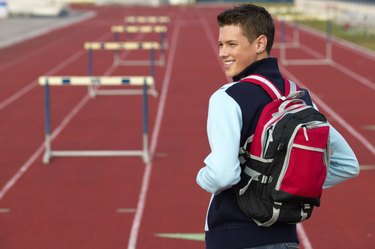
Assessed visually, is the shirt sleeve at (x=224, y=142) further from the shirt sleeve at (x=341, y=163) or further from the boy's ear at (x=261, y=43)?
the shirt sleeve at (x=341, y=163)

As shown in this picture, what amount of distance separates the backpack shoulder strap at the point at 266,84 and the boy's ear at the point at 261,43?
9 cm

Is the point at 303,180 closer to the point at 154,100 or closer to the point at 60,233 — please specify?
the point at 60,233

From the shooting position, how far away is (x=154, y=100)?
15695 mm

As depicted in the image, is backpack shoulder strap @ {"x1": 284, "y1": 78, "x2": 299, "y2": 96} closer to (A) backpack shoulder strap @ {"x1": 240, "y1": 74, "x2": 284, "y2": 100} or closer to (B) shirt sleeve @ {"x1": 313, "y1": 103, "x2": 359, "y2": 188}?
(A) backpack shoulder strap @ {"x1": 240, "y1": 74, "x2": 284, "y2": 100}

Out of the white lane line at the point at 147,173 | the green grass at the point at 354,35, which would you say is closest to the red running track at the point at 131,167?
the white lane line at the point at 147,173

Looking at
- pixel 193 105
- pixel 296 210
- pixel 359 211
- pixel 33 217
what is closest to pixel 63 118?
pixel 193 105

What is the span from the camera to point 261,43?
2855 mm

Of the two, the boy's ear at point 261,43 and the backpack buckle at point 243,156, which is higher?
the boy's ear at point 261,43

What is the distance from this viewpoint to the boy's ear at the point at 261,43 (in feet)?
9.33

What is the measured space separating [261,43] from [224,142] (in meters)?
0.40

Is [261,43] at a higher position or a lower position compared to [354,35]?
higher

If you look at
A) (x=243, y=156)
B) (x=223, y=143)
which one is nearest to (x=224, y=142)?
(x=223, y=143)

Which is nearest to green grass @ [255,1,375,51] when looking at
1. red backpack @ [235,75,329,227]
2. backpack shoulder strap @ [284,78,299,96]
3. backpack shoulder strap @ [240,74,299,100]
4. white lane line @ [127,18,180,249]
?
white lane line @ [127,18,180,249]

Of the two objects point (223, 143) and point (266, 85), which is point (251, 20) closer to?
point (266, 85)
